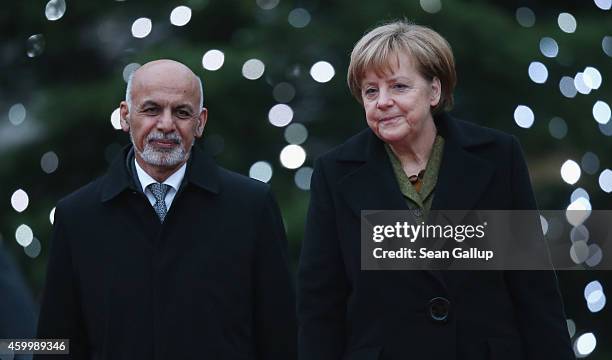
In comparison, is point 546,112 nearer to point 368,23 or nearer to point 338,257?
point 368,23

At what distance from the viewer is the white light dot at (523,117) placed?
8188 mm

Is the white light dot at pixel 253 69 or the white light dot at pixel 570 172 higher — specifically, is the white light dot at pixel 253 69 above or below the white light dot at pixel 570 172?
above

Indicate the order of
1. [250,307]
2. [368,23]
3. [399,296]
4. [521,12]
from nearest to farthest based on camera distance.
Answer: [399,296] < [250,307] < [368,23] < [521,12]

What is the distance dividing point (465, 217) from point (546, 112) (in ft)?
13.0

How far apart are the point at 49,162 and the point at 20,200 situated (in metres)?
0.29

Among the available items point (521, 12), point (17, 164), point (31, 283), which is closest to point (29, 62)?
point (17, 164)

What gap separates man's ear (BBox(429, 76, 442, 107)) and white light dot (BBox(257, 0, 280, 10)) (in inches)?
143

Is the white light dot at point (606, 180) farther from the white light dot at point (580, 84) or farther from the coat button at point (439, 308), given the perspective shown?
the coat button at point (439, 308)

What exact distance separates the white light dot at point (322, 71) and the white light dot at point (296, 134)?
281mm

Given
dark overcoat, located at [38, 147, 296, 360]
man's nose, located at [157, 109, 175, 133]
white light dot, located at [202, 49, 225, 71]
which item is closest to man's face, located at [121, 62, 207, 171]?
man's nose, located at [157, 109, 175, 133]

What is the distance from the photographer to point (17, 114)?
826 centimetres

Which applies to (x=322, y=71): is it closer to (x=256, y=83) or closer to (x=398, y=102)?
(x=256, y=83)

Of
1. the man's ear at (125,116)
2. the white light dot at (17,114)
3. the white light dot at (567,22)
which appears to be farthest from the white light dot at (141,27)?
the man's ear at (125,116)

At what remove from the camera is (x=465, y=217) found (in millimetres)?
4469
